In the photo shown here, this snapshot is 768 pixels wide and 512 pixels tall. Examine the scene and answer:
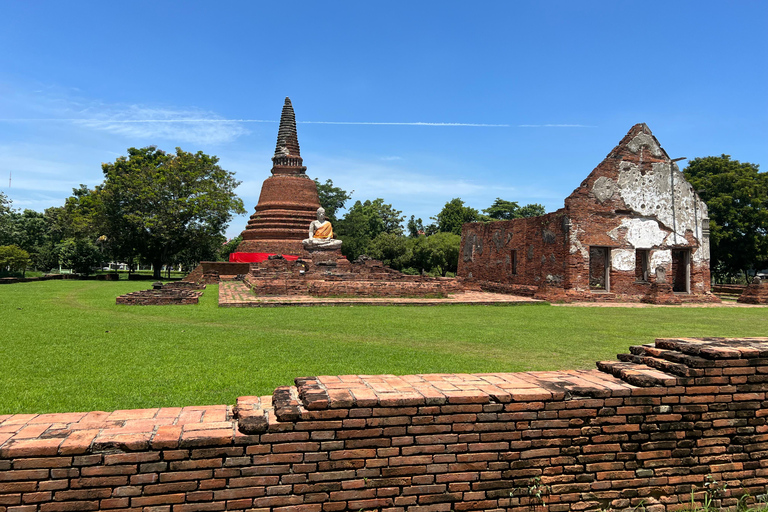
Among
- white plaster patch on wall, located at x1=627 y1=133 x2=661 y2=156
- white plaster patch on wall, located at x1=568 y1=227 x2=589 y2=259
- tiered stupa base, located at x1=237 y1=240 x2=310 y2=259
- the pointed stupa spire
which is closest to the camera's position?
white plaster patch on wall, located at x1=568 y1=227 x2=589 y2=259

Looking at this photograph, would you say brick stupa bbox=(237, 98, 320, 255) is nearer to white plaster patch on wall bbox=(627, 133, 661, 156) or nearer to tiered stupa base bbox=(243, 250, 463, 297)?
tiered stupa base bbox=(243, 250, 463, 297)

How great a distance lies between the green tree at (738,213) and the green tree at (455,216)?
24873 mm

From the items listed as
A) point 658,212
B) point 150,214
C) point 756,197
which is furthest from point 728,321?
point 150,214

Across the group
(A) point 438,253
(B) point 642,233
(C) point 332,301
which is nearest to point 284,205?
(A) point 438,253

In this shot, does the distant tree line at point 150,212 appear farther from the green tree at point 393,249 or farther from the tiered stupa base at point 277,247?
the green tree at point 393,249

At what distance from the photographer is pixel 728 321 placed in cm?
1113

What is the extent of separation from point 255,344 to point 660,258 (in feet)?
51.0

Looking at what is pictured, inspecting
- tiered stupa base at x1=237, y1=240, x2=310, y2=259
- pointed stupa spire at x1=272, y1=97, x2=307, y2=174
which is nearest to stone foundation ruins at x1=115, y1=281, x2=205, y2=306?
tiered stupa base at x1=237, y1=240, x2=310, y2=259

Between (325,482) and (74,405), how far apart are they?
2.50 m

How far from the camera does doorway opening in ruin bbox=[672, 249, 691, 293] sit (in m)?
18.2

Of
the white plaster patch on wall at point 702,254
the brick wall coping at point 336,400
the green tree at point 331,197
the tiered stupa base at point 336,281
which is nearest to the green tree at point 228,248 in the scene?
the green tree at point 331,197

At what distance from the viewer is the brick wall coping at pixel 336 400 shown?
8.67 feet

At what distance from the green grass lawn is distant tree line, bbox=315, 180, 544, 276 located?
20.6 meters

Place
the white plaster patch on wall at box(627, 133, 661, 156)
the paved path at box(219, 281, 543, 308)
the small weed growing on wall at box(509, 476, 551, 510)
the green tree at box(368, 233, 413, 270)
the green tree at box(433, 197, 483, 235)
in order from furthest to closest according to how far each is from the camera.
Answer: the green tree at box(433, 197, 483, 235) → the green tree at box(368, 233, 413, 270) → the white plaster patch on wall at box(627, 133, 661, 156) → the paved path at box(219, 281, 543, 308) → the small weed growing on wall at box(509, 476, 551, 510)
